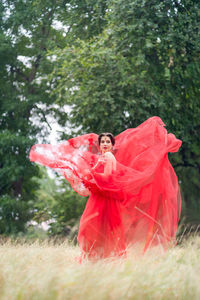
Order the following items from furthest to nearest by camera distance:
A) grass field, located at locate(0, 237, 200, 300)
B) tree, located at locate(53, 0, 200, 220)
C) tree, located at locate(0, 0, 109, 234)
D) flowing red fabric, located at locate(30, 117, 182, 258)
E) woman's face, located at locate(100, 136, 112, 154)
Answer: tree, located at locate(0, 0, 109, 234), tree, located at locate(53, 0, 200, 220), woman's face, located at locate(100, 136, 112, 154), flowing red fabric, located at locate(30, 117, 182, 258), grass field, located at locate(0, 237, 200, 300)

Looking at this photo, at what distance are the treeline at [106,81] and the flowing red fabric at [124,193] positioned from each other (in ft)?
8.80

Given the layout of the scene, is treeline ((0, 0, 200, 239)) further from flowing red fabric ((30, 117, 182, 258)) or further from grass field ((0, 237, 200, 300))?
grass field ((0, 237, 200, 300))

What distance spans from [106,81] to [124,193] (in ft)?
20.2

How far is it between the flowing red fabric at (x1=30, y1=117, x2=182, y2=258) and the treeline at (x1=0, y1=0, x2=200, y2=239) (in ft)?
8.80

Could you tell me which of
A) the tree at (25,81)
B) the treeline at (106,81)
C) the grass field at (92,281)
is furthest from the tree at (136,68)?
the grass field at (92,281)

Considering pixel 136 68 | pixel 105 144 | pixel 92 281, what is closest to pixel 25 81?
pixel 136 68

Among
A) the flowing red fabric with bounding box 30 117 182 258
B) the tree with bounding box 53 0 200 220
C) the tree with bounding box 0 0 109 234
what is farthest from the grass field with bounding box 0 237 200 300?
the tree with bounding box 0 0 109 234

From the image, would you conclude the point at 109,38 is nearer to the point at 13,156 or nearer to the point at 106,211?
the point at 13,156

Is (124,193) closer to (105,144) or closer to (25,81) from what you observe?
(105,144)

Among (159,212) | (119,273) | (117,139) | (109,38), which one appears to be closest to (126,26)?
(109,38)

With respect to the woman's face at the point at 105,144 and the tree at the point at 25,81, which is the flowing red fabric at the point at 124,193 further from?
the tree at the point at 25,81

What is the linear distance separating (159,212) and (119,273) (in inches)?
87.3

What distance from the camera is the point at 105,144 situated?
18.3 ft

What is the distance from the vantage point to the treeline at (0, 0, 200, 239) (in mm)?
10719
